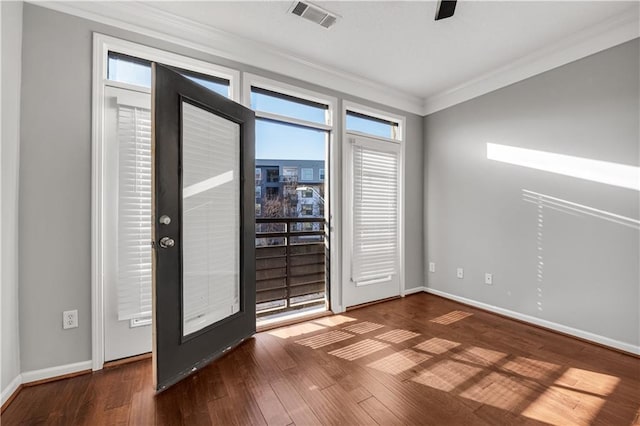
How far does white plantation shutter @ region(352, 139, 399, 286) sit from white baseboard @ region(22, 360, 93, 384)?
245 cm

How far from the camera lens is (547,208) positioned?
270 cm

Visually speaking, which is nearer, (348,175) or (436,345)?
(436,345)

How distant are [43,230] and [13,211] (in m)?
0.19

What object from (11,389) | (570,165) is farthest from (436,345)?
(11,389)

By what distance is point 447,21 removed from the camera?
2.25 meters

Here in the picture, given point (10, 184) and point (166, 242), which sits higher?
point (10, 184)

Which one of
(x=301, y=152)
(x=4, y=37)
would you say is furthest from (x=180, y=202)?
(x=301, y=152)

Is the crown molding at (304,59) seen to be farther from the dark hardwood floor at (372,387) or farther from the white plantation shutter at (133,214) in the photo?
the dark hardwood floor at (372,387)

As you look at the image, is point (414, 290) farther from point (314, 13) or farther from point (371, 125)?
point (314, 13)

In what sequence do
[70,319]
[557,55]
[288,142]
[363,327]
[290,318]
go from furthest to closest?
[288,142] → [290,318] → [363,327] → [557,55] → [70,319]

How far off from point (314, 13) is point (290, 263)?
244 cm

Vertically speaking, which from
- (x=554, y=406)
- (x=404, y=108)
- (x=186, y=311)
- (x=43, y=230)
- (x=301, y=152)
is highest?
(x=404, y=108)

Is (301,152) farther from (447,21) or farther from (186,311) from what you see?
(186,311)

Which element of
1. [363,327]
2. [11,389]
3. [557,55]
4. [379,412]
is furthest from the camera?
[363,327]
